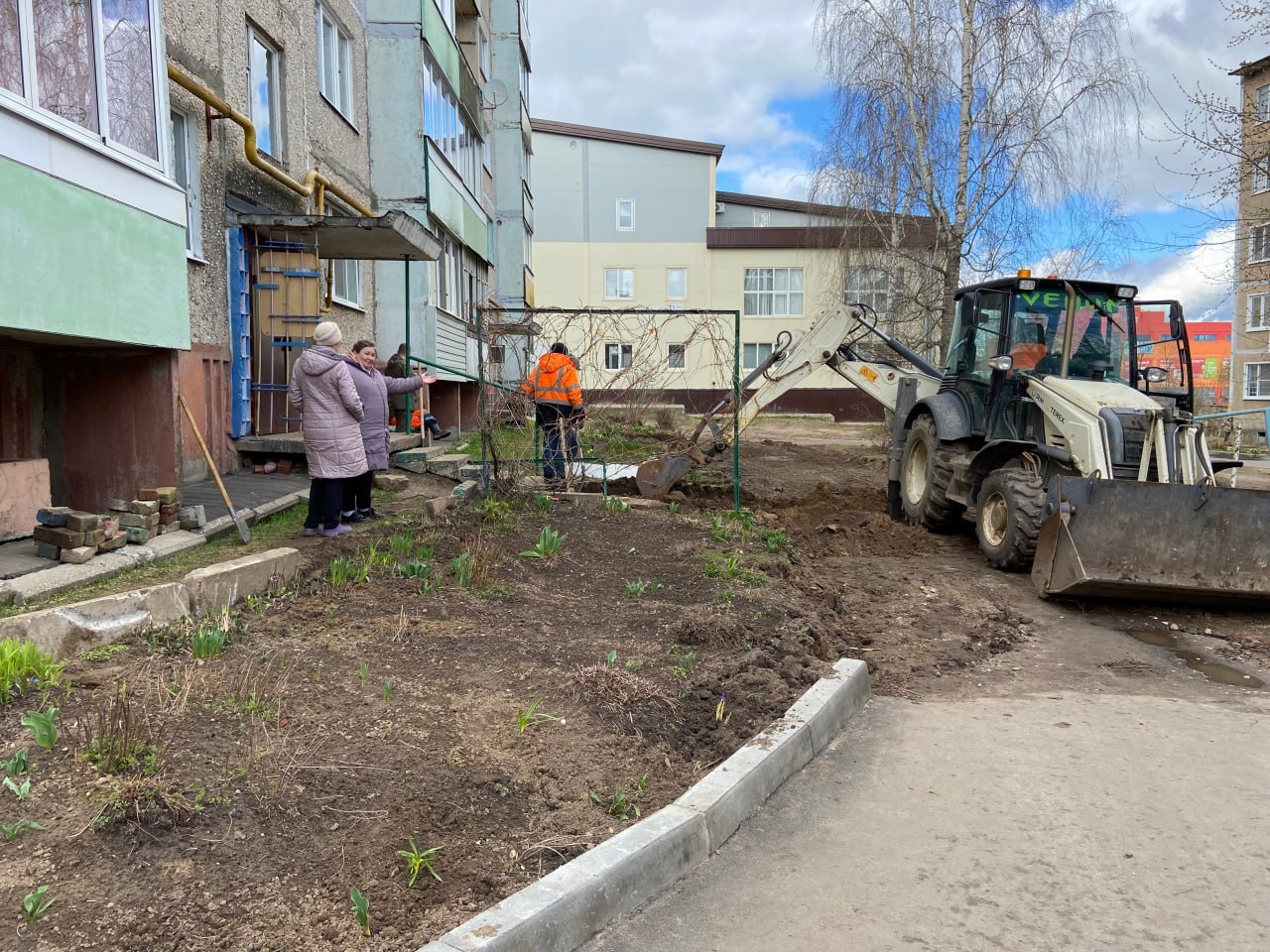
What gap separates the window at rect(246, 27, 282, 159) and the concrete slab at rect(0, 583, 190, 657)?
7403 mm

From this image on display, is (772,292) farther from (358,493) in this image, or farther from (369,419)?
(358,493)

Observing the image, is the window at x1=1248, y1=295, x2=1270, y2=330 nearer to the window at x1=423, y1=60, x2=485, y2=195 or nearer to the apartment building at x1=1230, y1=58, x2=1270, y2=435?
the apartment building at x1=1230, y1=58, x2=1270, y2=435

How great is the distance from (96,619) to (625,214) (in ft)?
125

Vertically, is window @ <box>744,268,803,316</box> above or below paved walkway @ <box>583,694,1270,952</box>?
above

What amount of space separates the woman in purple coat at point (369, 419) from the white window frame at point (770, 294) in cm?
3283

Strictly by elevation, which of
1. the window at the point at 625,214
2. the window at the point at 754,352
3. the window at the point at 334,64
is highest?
the window at the point at 625,214

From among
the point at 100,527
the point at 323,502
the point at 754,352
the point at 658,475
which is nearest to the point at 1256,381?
the point at 754,352

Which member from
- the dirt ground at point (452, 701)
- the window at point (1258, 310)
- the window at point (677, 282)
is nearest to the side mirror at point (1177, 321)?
the dirt ground at point (452, 701)

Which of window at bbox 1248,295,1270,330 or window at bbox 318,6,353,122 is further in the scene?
window at bbox 1248,295,1270,330

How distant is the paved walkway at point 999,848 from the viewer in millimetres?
2672

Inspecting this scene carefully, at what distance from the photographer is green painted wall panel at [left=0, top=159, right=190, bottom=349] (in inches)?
200

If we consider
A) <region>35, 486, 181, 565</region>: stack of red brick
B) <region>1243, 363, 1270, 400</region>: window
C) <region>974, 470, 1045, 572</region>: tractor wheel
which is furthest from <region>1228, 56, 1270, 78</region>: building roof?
<region>1243, 363, 1270, 400</region>: window

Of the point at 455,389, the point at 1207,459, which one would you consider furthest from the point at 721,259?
the point at 1207,459

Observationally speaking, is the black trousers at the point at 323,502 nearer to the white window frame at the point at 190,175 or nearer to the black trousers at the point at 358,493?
the black trousers at the point at 358,493
